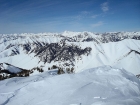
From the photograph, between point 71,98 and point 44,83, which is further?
point 44,83

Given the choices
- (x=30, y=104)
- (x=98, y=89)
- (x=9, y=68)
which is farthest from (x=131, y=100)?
(x=9, y=68)

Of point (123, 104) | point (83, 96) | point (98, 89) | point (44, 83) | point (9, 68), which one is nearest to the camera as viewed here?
point (123, 104)

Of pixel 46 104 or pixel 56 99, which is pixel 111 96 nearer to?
pixel 56 99

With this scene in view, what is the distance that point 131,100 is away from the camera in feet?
49.2

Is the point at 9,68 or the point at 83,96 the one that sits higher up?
the point at 83,96

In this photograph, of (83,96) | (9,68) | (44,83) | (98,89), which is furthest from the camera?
(9,68)

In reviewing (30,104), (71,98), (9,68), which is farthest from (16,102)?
(9,68)

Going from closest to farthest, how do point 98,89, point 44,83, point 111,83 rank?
point 98,89
point 111,83
point 44,83

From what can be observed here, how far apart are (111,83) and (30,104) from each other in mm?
12650

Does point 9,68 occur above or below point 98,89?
below

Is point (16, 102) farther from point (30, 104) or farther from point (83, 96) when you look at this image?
point (83, 96)

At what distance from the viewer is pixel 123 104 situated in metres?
14.1

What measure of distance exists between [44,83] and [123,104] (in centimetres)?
1350

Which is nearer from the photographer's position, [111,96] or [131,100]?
[131,100]
